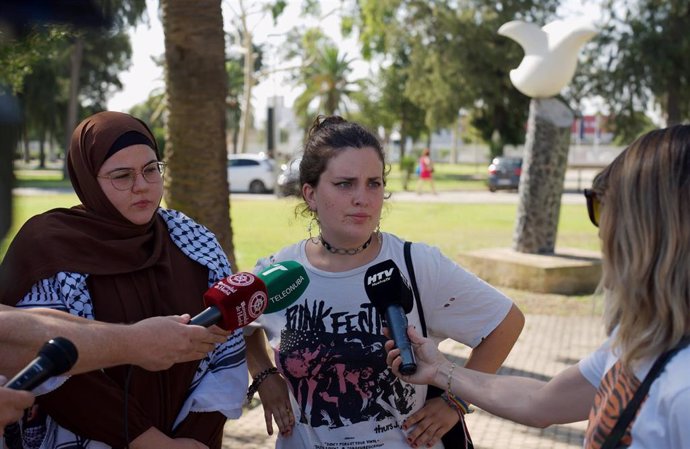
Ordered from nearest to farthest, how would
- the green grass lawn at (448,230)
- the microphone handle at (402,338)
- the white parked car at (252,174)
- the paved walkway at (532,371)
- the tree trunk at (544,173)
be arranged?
the microphone handle at (402,338), the paved walkway at (532,371), the green grass lawn at (448,230), the tree trunk at (544,173), the white parked car at (252,174)

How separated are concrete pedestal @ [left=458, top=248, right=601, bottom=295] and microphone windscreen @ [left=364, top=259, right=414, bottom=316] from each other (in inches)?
350

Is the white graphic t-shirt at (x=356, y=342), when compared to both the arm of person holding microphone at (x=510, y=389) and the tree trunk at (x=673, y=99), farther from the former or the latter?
the tree trunk at (x=673, y=99)

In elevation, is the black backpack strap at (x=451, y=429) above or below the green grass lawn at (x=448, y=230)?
above

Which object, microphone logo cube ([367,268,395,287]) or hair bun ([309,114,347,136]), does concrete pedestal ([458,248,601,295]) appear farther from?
microphone logo cube ([367,268,395,287])

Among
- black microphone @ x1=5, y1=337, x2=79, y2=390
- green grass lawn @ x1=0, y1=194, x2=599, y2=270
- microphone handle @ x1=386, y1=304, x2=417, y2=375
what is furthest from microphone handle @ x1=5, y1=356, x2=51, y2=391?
green grass lawn @ x1=0, y1=194, x2=599, y2=270

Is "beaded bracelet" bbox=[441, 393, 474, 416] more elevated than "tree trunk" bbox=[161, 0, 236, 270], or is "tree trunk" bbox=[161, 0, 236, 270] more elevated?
"tree trunk" bbox=[161, 0, 236, 270]

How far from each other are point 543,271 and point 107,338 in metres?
9.54

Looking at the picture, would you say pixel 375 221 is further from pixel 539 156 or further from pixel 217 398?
pixel 539 156

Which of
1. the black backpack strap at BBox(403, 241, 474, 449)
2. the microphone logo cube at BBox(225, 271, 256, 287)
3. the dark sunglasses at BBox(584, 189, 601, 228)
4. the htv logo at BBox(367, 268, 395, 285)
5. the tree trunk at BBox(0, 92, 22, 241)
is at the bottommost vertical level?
the black backpack strap at BBox(403, 241, 474, 449)

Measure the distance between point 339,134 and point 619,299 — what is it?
1.36 m

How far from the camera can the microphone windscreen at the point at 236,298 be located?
7.46 ft

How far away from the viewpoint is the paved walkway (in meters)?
5.82

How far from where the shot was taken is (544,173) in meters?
12.2

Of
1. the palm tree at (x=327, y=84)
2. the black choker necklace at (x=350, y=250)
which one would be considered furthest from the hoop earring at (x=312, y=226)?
the palm tree at (x=327, y=84)
